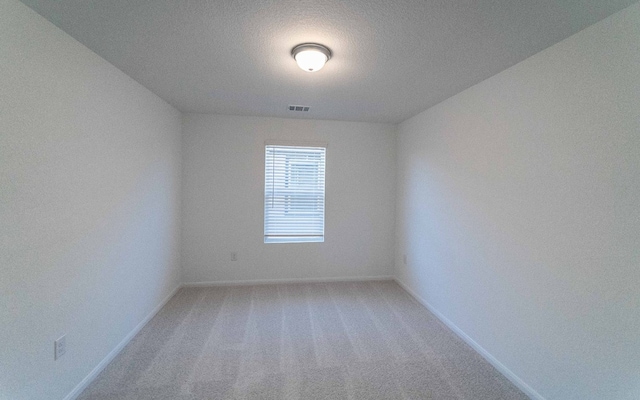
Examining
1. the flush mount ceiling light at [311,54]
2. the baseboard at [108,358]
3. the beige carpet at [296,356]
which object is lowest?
the beige carpet at [296,356]

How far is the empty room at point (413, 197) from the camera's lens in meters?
1.46

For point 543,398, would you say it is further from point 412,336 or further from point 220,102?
point 220,102

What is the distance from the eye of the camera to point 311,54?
74.9 inches

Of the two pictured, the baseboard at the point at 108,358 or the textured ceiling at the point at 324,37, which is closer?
the textured ceiling at the point at 324,37

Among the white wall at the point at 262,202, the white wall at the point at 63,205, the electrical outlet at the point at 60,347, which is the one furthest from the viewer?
the white wall at the point at 262,202

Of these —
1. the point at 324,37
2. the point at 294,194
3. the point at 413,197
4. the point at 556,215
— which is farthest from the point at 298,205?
the point at 556,215

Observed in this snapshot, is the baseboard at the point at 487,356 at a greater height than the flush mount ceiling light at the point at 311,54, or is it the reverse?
the flush mount ceiling light at the point at 311,54

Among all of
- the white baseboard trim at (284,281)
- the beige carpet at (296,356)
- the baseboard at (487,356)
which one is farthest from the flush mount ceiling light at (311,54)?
the white baseboard trim at (284,281)

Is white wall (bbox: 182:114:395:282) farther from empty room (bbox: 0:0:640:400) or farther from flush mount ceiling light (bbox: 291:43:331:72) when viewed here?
flush mount ceiling light (bbox: 291:43:331:72)

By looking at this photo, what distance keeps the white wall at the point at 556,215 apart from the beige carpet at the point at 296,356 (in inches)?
15.5

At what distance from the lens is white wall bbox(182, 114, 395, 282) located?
379 centimetres

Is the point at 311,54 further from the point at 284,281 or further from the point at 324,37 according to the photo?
the point at 284,281

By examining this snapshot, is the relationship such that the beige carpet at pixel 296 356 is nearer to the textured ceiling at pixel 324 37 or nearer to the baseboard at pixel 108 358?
the baseboard at pixel 108 358

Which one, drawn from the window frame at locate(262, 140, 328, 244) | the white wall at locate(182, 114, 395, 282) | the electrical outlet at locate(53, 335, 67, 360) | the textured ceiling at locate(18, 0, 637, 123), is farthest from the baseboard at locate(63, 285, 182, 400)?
the textured ceiling at locate(18, 0, 637, 123)
